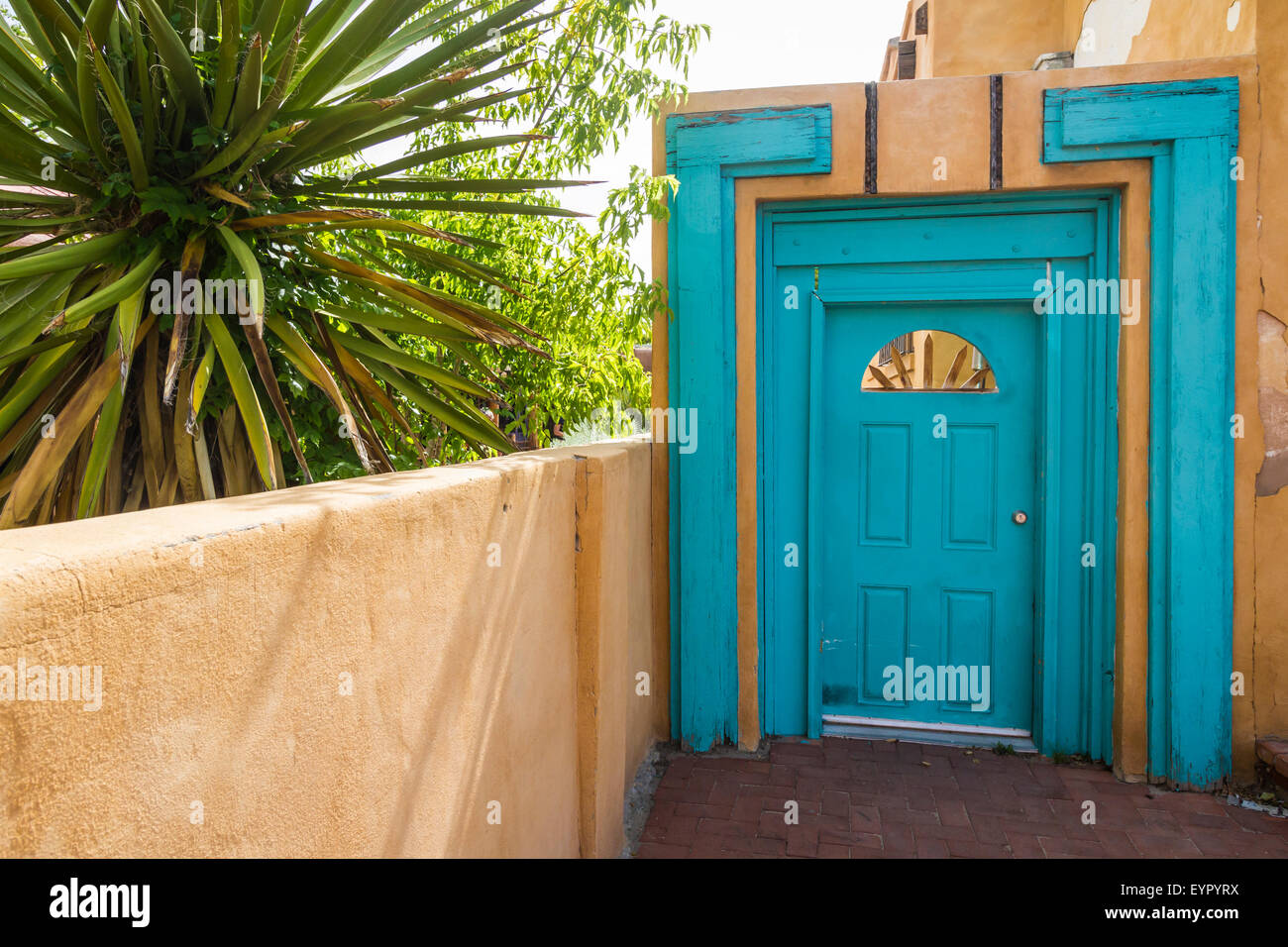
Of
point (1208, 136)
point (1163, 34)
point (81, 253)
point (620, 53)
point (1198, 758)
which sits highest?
point (1163, 34)

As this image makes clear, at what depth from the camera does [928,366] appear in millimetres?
4641

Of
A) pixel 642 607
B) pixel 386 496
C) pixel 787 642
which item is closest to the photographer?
pixel 386 496

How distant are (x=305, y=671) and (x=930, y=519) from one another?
3755 millimetres

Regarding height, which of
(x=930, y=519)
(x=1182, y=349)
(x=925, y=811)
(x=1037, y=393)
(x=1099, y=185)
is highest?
(x=1099, y=185)

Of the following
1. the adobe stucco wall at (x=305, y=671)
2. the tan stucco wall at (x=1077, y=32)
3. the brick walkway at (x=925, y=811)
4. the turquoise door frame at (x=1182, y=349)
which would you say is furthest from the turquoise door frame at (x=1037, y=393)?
the adobe stucco wall at (x=305, y=671)

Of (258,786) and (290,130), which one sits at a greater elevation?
(290,130)

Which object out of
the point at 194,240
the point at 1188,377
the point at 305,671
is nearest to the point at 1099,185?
the point at 1188,377

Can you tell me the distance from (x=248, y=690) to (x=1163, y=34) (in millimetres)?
5414

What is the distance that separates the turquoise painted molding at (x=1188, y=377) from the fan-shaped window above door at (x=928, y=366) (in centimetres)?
84

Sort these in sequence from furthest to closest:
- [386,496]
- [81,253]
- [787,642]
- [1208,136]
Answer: [787,642] → [1208,136] → [81,253] → [386,496]

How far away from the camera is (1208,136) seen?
12.6ft

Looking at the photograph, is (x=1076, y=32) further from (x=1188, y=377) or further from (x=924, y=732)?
(x=924, y=732)
